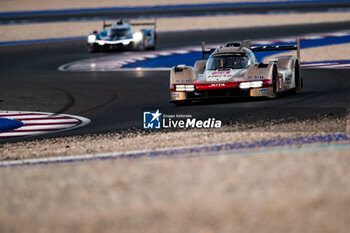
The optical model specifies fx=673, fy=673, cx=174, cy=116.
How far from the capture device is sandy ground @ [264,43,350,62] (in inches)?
781

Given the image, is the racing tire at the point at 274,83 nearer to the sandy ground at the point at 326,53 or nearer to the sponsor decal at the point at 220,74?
the sponsor decal at the point at 220,74

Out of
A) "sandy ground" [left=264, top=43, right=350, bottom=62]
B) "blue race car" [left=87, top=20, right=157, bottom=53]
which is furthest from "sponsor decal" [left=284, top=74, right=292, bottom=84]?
"blue race car" [left=87, top=20, right=157, bottom=53]

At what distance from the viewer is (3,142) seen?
9758mm

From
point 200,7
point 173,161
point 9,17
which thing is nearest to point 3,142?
point 173,161

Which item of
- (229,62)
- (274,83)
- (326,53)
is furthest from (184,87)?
(326,53)

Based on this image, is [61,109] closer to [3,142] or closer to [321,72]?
[3,142]

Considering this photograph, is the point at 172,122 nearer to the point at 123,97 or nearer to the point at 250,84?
the point at 250,84

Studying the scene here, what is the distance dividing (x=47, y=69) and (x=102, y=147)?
44.4ft

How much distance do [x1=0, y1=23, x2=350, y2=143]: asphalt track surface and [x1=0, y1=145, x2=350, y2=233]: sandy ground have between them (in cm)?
371

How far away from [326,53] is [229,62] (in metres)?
9.29

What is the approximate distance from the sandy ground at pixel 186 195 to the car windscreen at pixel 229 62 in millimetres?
6116

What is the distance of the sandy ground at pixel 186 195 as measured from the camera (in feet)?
14.5

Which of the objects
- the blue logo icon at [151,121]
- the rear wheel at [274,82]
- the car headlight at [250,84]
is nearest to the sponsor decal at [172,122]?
the blue logo icon at [151,121]

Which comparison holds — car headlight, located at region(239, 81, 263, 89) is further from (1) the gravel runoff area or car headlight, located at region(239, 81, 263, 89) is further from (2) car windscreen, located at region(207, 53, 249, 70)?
(1) the gravel runoff area
